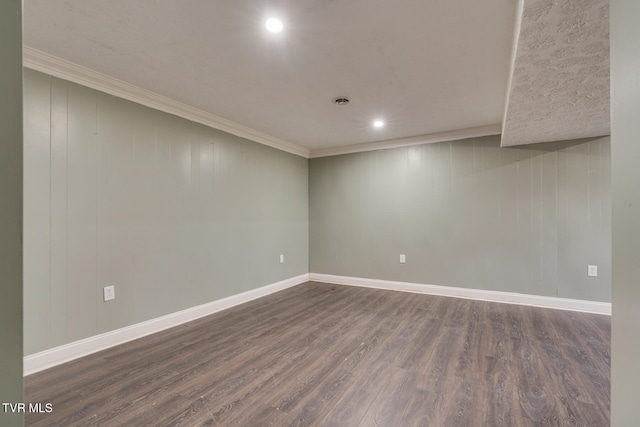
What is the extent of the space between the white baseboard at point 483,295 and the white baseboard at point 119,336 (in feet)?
5.64

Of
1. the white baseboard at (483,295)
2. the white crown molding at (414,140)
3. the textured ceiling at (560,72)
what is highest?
the white crown molding at (414,140)

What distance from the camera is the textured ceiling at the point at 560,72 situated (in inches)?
52.8

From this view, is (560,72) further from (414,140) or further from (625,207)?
(414,140)

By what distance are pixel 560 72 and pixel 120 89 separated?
3378 mm

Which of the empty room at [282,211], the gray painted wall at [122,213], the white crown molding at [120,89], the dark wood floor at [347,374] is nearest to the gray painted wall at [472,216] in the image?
the empty room at [282,211]

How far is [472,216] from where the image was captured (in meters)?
3.79

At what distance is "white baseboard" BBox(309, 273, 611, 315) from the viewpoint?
3217 millimetres

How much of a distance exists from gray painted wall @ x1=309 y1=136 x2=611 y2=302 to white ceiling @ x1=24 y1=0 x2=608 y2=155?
2.62 ft

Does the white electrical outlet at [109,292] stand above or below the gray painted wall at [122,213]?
below

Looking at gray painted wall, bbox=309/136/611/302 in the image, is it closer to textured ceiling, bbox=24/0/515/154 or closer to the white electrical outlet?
textured ceiling, bbox=24/0/515/154

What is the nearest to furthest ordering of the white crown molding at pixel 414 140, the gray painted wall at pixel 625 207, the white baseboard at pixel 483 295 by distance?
the gray painted wall at pixel 625 207 → the white baseboard at pixel 483 295 → the white crown molding at pixel 414 140

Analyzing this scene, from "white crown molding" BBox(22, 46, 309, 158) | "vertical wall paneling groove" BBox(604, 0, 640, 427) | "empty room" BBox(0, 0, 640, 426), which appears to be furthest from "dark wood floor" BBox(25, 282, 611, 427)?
"white crown molding" BBox(22, 46, 309, 158)

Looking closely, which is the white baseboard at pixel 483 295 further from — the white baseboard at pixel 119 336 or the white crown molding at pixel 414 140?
the white crown molding at pixel 414 140

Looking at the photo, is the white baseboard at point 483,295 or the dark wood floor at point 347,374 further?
the white baseboard at point 483,295
